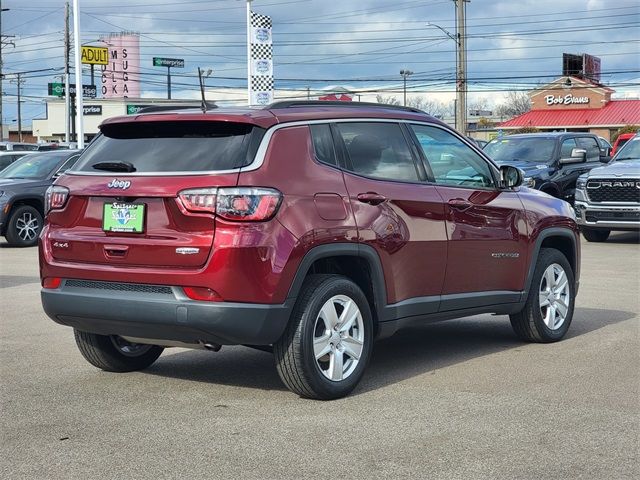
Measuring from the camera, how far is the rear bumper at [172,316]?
577 centimetres

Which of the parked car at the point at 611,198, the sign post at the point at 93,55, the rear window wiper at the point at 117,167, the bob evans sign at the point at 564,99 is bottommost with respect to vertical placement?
the parked car at the point at 611,198

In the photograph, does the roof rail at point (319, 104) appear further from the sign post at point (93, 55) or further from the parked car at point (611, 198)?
the sign post at point (93, 55)

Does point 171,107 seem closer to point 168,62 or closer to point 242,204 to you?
point 242,204

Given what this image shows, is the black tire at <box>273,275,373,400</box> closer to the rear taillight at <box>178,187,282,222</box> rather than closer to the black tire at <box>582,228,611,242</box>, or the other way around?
the rear taillight at <box>178,187,282,222</box>

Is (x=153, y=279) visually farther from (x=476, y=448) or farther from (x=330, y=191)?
(x=476, y=448)

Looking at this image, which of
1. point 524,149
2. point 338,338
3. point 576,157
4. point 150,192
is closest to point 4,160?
point 524,149

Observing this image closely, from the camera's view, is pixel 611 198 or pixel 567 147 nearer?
pixel 611 198

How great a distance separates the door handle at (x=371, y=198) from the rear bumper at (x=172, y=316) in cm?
97

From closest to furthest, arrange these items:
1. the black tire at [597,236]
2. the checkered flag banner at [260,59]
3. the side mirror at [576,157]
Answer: the side mirror at [576,157] → the black tire at [597,236] → the checkered flag banner at [260,59]

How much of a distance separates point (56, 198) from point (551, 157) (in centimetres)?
1502

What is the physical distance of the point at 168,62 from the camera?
132 metres

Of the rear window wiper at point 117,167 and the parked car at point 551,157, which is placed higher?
the parked car at point 551,157

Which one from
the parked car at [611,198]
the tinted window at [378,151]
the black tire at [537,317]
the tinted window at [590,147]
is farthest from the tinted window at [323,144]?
the tinted window at [590,147]

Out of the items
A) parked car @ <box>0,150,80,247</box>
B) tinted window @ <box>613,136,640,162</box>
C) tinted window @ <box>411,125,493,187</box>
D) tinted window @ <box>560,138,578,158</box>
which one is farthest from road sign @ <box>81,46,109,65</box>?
tinted window @ <box>411,125,493,187</box>
